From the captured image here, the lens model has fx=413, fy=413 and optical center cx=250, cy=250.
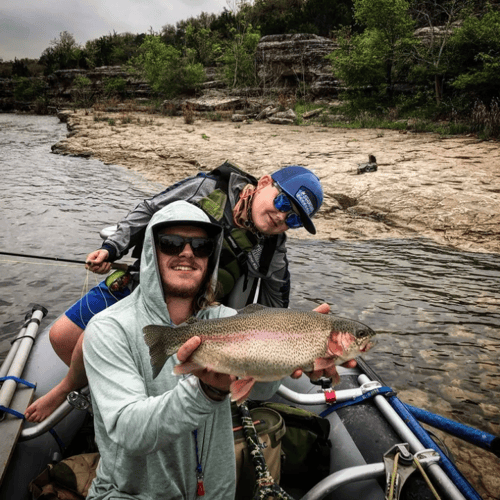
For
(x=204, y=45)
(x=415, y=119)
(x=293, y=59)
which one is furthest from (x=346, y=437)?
(x=204, y=45)

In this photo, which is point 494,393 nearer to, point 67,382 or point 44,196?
point 67,382

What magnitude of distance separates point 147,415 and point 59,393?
6.37ft

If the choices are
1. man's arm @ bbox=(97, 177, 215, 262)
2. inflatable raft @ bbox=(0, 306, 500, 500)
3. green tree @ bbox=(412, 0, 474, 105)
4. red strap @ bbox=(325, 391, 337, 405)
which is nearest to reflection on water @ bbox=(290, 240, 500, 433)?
inflatable raft @ bbox=(0, 306, 500, 500)

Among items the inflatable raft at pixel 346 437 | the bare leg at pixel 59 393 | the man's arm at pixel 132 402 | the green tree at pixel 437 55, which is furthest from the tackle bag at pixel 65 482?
the green tree at pixel 437 55

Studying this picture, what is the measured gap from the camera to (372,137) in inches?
720

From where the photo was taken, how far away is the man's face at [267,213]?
3.58 meters

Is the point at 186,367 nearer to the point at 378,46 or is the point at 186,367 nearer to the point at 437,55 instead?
Answer: the point at 378,46

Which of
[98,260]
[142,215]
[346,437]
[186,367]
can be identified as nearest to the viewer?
[186,367]

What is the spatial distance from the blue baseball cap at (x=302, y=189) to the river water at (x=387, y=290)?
266 cm

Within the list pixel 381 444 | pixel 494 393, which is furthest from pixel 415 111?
pixel 381 444

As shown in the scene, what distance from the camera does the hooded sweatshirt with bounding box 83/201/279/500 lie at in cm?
176

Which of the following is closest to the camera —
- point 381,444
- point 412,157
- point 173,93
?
point 381,444

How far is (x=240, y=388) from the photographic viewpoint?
202cm

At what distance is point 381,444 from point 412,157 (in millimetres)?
12767
